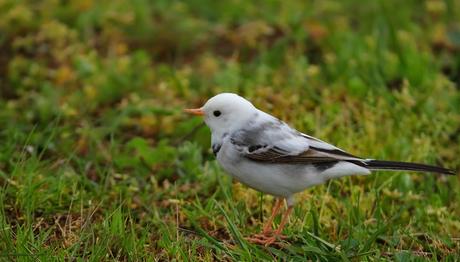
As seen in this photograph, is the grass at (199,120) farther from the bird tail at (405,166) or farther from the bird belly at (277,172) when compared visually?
the bird tail at (405,166)

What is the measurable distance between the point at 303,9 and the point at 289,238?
4.27 metres

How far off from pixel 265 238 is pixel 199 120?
6.26ft

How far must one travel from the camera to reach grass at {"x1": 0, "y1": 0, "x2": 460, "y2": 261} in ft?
15.7

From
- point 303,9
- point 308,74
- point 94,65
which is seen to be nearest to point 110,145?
point 94,65

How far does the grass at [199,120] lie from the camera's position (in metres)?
4.78

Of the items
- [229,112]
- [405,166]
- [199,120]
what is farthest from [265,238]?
[199,120]

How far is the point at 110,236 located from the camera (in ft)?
14.9

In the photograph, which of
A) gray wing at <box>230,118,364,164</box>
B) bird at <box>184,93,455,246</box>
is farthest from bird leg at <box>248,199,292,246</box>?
gray wing at <box>230,118,364,164</box>

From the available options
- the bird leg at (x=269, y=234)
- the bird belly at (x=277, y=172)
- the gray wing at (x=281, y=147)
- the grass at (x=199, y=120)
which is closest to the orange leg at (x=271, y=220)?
the bird leg at (x=269, y=234)

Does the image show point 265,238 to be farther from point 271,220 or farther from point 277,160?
point 277,160

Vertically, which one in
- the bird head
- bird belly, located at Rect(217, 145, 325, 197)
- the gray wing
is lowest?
bird belly, located at Rect(217, 145, 325, 197)

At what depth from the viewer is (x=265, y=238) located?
4.79 meters

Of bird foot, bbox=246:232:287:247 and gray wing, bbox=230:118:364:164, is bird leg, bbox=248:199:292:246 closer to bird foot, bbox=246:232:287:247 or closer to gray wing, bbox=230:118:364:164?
bird foot, bbox=246:232:287:247

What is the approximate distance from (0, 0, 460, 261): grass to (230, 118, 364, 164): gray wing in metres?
0.38
